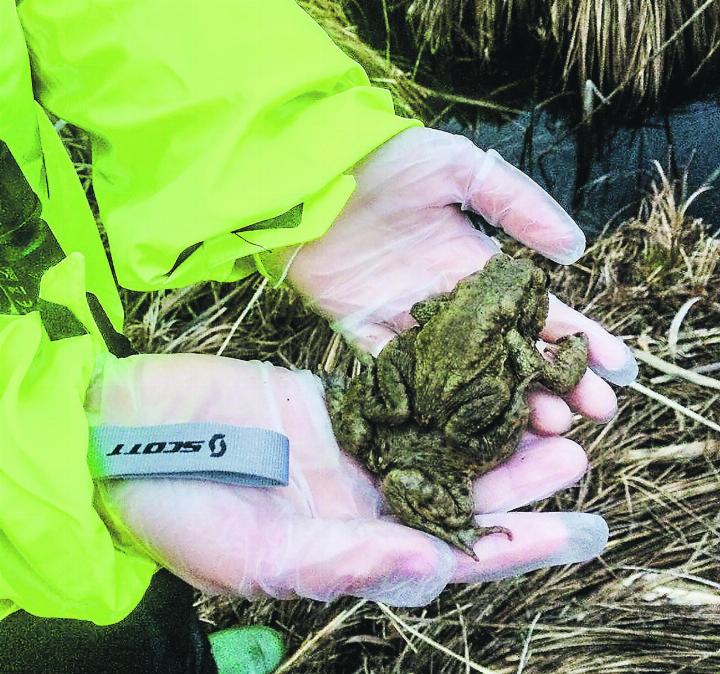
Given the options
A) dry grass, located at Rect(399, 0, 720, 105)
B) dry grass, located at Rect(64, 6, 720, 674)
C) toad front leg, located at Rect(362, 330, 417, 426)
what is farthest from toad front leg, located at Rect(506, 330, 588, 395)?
dry grass, located at Rect(399, 0, 720, 105)

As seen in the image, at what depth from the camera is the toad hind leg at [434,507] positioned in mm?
2121

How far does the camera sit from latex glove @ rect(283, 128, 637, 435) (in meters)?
2.53

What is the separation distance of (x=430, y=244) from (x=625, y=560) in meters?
1.57

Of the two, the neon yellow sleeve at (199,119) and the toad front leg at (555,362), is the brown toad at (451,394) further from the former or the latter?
the neon yellow sleeve at (199,119)

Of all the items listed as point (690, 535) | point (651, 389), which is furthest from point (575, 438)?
point (690, 535)

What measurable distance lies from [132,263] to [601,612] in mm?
2304

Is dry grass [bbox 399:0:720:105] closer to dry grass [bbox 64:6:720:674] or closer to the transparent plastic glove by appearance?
dry grass [bbox 64:6:720:674]

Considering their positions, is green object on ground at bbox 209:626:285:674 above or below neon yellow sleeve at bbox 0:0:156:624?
below

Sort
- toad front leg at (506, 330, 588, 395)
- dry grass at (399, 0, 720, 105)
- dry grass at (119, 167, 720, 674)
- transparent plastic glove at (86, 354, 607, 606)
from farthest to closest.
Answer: dry grass at (399, 0, 720, 105)
dry grass at (119, 167, 720, 674)
toad front leg at (506, 330, 588, 395)
transparent plastic glove at (86, 354, 607, 606)

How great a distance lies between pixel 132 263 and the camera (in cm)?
209

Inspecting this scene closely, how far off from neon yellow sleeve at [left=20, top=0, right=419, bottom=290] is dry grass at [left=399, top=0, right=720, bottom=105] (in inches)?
51.3

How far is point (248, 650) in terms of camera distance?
2969 millimetres

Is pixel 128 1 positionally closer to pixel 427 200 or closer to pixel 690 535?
pixel 427 200

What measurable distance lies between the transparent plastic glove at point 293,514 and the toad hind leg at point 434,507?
1.9 inches
